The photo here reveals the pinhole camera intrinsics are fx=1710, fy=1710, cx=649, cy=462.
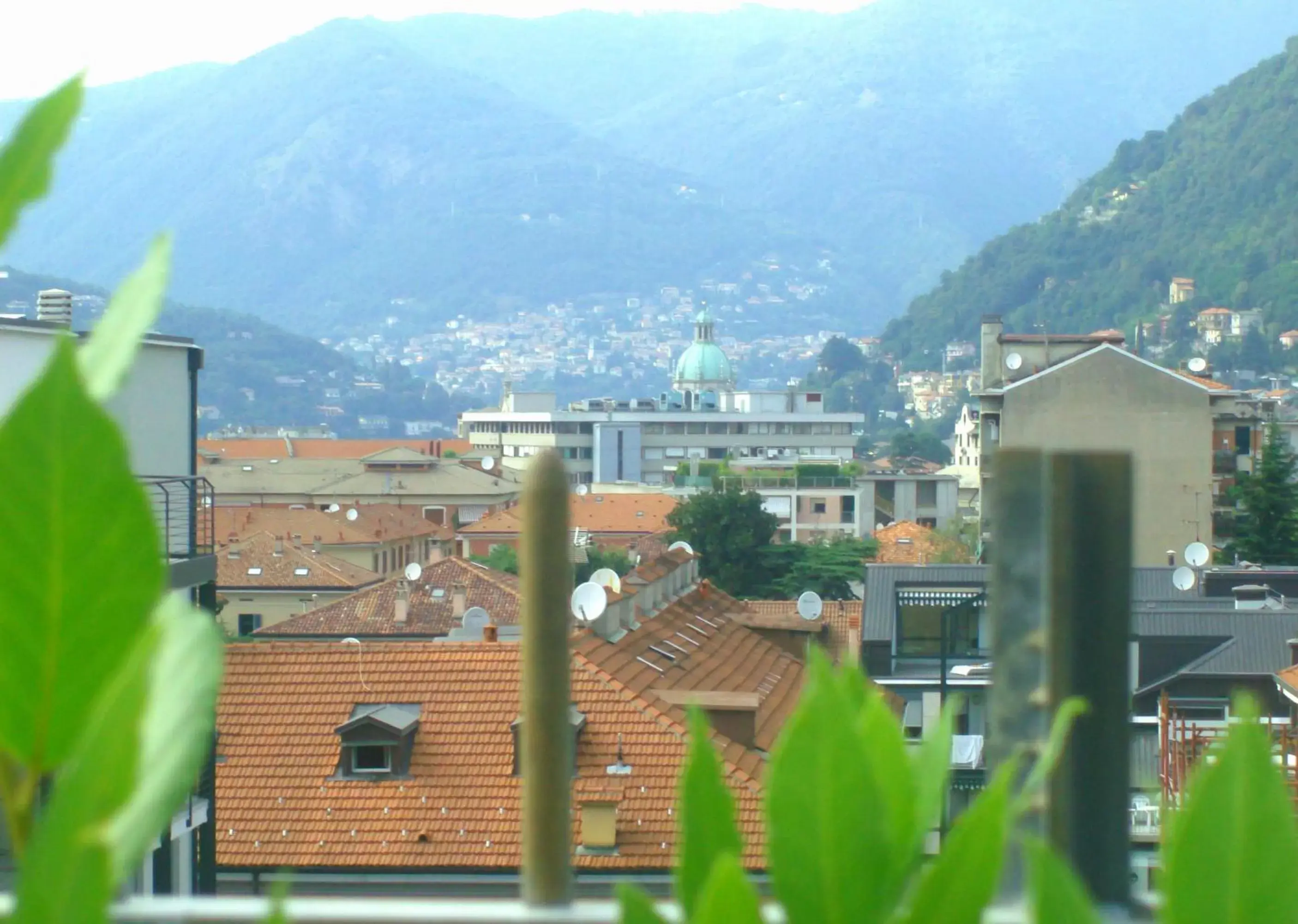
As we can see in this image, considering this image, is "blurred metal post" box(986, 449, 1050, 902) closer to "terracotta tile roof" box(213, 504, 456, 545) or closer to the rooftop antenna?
the rooftop antenna

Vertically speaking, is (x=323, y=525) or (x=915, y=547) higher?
(x=323, y=525)

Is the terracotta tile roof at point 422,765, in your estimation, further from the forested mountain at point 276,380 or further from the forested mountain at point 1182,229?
the forested mountain at point 276,380

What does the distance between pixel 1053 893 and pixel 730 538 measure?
41.3 metres

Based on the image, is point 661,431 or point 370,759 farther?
point 661,431

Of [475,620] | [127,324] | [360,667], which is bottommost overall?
[475,620]

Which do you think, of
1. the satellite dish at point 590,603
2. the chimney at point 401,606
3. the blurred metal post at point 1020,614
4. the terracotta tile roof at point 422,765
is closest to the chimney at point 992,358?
the chimney at point 401,606

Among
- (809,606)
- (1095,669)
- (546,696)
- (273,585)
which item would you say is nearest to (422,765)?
(546,696)

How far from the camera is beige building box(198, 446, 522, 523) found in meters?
64.4

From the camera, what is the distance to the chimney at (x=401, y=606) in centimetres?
2603

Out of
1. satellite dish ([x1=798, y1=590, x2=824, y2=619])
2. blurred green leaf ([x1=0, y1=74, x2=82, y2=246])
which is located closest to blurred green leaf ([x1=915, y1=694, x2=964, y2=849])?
blurred green leaf ([x1=0, y1=74, x2=82, y2=246])

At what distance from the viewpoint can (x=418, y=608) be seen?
27781 mm

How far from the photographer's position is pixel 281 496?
65.8 m

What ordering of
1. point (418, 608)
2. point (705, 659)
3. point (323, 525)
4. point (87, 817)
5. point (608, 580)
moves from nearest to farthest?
point (87, 817), point (705, 659), point (608, 580), point (418, 608), point (323, 525)

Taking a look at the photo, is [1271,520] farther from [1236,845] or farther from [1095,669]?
[1236,845]
